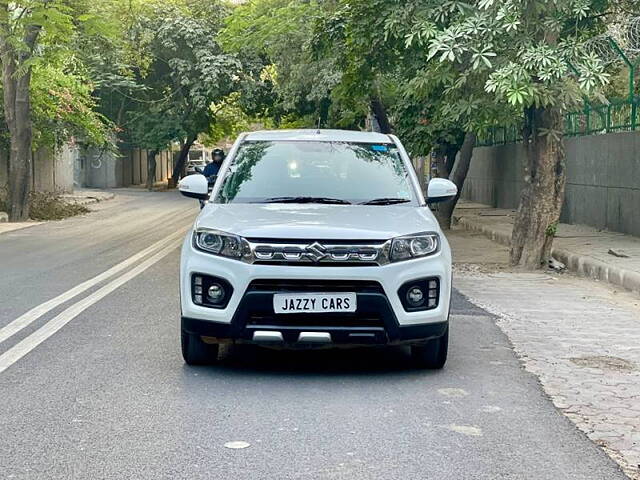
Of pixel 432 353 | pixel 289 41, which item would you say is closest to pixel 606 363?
pixel 432 353

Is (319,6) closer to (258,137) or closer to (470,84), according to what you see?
(470,84)

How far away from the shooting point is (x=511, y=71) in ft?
37.9

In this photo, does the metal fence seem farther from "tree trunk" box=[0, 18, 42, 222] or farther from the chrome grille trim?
"tree trunk" box=[0, 18, 42, 222]

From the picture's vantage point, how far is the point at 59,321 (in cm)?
862

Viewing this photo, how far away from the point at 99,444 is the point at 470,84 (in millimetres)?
9461

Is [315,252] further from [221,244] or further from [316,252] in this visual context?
[221,244]

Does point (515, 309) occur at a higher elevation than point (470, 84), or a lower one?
lower

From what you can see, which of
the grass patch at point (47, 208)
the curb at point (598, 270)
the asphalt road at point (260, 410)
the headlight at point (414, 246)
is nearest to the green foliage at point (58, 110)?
the grass patch at point (47, 208)

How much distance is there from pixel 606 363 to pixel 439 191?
178 centimetres

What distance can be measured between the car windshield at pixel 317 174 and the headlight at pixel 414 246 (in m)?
0.79

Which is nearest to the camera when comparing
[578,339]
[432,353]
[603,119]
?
[432,353]

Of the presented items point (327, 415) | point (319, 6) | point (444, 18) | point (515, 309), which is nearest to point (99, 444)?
point (327, 415)

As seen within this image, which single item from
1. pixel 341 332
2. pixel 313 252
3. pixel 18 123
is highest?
pixel 18 123

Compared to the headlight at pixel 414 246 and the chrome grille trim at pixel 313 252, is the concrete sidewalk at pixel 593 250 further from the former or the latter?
the chrome grille trim at pixel 313 252
